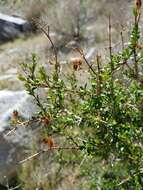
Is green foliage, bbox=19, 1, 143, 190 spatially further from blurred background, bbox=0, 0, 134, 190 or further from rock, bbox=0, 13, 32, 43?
rock, bbox=0, 13, 32, 43

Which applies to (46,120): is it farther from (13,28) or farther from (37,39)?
(13,28)

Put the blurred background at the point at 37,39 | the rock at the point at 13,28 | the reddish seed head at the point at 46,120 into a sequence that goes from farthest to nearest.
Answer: the rock at the point at 13,28, the blurred background at the point at 37,39, the reddish seed head at the point at 46,120

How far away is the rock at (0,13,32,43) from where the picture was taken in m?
15.1

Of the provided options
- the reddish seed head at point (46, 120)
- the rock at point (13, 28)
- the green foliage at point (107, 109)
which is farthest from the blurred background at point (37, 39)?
the reddish seed head at point (46, 120)

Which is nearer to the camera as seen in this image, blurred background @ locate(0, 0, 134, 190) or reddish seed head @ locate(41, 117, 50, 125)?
reddish seed head @ locate(41, 117, 50, 125)

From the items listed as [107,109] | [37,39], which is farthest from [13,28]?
[107,109]

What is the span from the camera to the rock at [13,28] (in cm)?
1507

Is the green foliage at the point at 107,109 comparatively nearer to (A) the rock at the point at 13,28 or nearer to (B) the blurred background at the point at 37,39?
(B) the blurred background at the point at 37,39

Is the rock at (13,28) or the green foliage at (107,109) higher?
the rock at (13,28)

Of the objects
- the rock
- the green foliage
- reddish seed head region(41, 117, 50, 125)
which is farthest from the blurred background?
reddish seed head region(41, 117, 50, 125)

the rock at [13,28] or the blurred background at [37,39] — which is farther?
the rock at [13,28]

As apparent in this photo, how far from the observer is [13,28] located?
50.0ft

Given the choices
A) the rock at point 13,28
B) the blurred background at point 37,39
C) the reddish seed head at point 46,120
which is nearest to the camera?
the reddish seed head at point 46,120

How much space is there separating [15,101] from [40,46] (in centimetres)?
578
